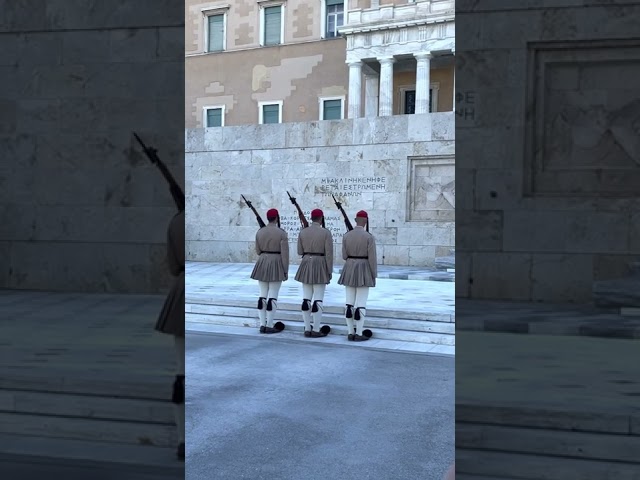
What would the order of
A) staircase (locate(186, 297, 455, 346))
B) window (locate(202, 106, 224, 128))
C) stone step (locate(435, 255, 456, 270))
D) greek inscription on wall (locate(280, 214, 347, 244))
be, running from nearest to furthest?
staircase (locate(186, 297, 455, 346)) → stone step (locate(435, 255, 456, 270)) → greek inscription on wall (locate(280, 214, 347, 244)) → window (locate(202, 106, 224, 128))

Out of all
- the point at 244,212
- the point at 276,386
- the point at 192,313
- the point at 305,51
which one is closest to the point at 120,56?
the point at 276,386

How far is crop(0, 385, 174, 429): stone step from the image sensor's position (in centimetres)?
234

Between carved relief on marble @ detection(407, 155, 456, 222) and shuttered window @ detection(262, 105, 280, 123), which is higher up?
shuttered window @ detection(262, 105, 280, 123)

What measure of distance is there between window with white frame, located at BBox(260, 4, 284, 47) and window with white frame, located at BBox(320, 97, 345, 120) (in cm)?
363

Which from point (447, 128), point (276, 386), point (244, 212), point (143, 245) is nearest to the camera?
point (143, 245)

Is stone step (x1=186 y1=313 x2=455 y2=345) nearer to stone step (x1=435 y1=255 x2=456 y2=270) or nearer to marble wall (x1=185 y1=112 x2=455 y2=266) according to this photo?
stone step (x1=435 y1=255 x2=456 y2=270)

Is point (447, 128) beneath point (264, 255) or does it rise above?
above

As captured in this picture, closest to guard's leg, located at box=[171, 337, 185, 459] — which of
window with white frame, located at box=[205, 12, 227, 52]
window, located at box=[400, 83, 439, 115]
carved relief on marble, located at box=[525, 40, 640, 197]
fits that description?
carved relief on marble, located at box=[525, 40, 640, 197]

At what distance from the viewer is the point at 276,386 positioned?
552 cm

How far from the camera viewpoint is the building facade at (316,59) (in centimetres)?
2362

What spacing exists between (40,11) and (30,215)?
2.50 ft

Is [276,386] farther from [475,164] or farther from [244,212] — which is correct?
[244,212]

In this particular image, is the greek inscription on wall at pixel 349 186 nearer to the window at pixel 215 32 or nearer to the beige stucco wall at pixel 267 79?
the beige stucco wall at pixel 267 79

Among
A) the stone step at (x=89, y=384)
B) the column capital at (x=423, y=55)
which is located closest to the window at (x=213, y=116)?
the column capital at (x=423, y=55)
